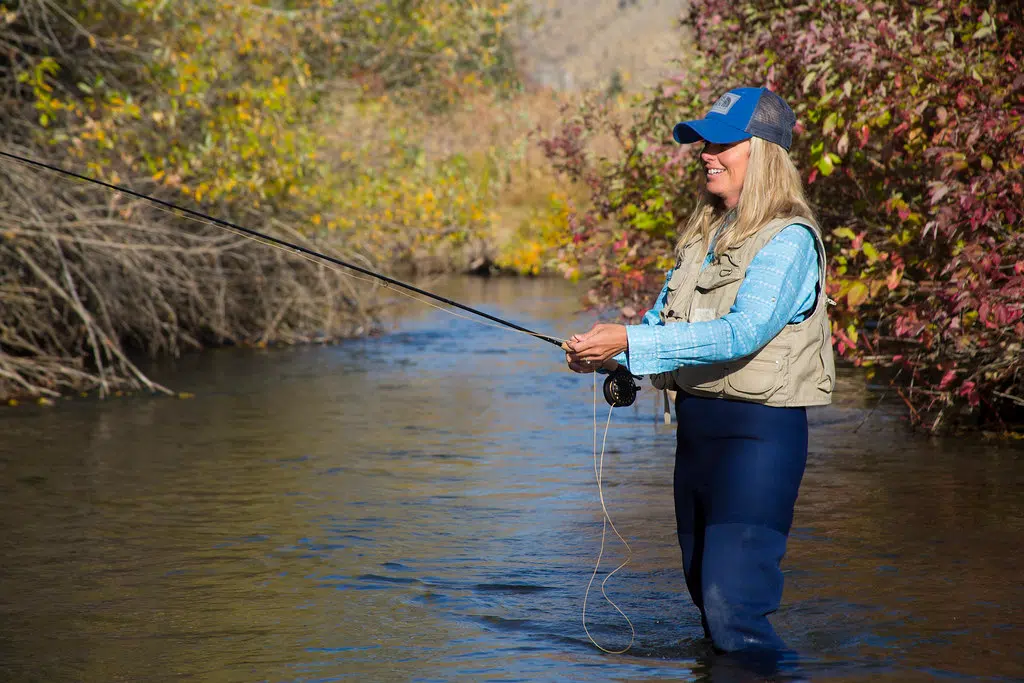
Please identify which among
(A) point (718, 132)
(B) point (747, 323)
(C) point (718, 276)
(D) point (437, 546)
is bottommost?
(D) point (437, 546)

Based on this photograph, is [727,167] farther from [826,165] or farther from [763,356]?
[826,165]

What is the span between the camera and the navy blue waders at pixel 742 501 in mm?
3967

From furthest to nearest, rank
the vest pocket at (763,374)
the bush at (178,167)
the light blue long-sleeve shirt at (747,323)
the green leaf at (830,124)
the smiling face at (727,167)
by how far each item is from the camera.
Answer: the bush at (178,167)
the green leaf at (830,124)
the smiling face at (727,167)
the vest pocket at (763,374)
the light blue long-sleeve shirt at (747,323)

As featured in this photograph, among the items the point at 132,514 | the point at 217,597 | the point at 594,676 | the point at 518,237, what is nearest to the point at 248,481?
the point at 132,514

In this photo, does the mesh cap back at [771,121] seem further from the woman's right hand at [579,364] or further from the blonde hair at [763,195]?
the woman's right hand at [579,364]

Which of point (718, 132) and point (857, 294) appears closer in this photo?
point (718, 132)

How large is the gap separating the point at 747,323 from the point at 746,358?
158 millimetres

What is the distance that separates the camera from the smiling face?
4012mm

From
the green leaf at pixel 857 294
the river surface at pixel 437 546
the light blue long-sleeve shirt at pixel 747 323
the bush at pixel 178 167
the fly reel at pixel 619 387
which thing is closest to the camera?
the light blue long-sleeve shirt at pixel 747 323

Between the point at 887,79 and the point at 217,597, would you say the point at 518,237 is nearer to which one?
the point at 887,79

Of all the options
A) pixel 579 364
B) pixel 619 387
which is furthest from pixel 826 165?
pixel 579 364

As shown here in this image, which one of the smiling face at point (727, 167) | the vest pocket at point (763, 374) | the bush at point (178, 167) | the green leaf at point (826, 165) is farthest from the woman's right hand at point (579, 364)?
the bush at point (178, 167)

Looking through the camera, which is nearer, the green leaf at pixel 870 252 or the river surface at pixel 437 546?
the river surface at pixel 437 546

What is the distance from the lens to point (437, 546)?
6.63m
